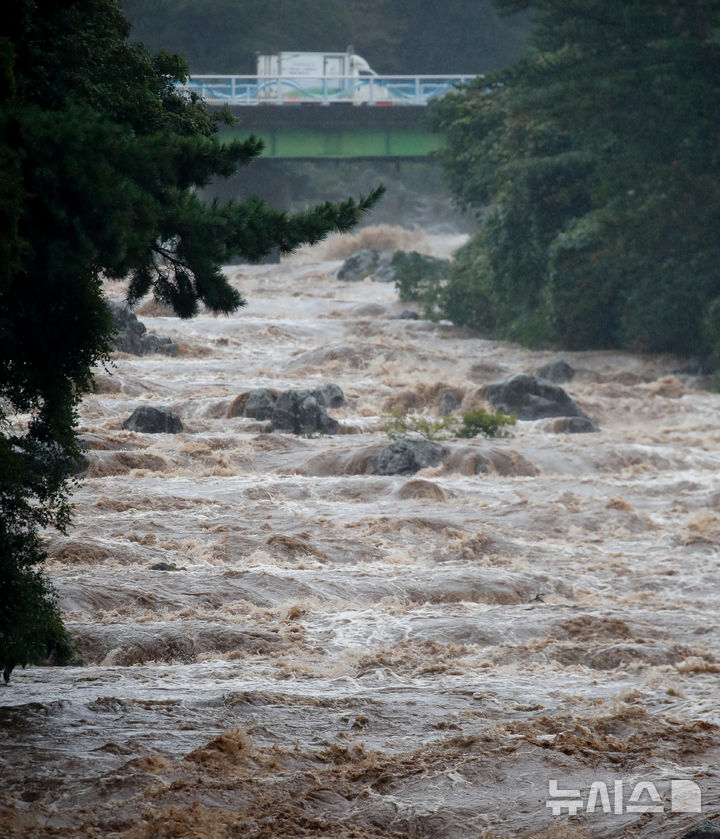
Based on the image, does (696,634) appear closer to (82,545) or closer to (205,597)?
(205,597)

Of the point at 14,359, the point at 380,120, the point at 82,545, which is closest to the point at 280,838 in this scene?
the point at 14,359

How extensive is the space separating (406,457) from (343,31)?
57.0m

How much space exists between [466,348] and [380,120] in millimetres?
17419

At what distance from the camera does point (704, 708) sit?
8125mm

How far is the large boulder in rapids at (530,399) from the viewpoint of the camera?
837 inches

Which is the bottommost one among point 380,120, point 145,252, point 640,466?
point 640,466

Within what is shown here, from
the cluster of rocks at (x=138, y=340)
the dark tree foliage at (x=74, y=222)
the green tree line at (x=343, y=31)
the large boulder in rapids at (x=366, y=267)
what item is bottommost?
the cluster of rocks at (x=138, y=340)

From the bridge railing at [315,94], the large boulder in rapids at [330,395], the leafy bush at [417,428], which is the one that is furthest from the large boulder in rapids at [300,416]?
the bridge railing at [315,94]

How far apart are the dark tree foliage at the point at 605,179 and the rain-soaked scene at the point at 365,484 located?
89mm

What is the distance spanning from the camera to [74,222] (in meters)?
5.99

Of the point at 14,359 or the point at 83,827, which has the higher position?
the point at 14,359

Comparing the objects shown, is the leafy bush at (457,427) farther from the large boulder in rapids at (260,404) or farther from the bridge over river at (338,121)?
the bridge over river at (338,121)

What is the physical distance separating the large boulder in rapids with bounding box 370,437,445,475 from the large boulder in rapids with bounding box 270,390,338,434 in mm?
2553

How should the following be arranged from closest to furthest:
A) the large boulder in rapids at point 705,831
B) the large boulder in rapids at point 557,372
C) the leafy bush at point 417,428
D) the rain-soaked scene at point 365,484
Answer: the large boulder in rapids at point 705,831 < the rain-soaked scene at point 365,484 < the leafy bush at point 417,428 < the large boulder in rapids at point 557,372
